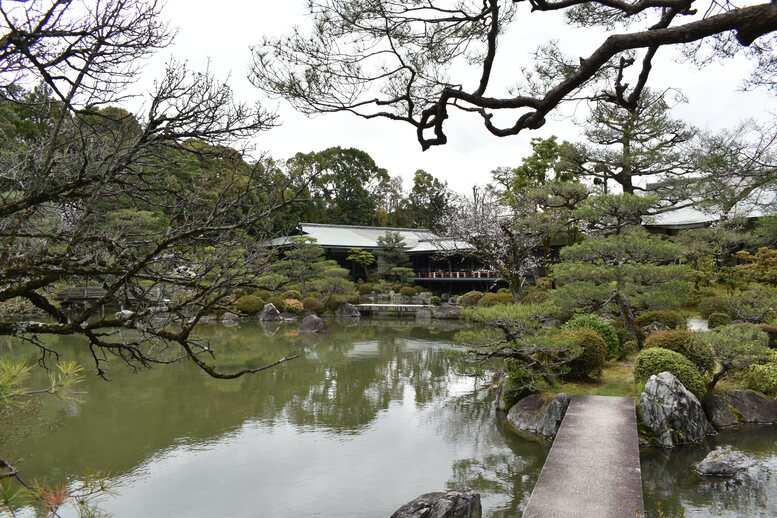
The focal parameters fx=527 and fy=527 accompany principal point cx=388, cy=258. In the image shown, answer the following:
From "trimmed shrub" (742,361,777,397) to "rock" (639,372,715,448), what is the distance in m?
1.38

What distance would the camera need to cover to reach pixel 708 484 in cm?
530

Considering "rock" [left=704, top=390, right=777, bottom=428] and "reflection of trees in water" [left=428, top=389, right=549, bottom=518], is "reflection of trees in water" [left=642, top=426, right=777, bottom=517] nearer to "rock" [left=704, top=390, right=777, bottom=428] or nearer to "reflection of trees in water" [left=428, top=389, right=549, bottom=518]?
"rock" [left=704, top=390, right=777, bottom=428]

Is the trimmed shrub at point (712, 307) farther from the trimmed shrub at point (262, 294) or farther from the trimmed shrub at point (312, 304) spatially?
the trimmed shrub at point (262, 294)

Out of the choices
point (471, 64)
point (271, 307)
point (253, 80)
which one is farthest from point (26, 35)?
point (271, 307)

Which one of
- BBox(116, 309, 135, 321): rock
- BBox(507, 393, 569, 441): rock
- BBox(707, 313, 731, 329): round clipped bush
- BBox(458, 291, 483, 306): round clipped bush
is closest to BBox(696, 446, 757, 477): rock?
BBox(507, 393, 569, 441): rock

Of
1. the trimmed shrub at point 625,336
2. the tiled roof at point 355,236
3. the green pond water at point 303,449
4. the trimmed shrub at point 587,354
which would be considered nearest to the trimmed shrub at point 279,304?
the tiled roof at point 355,236

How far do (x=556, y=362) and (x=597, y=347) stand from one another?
0.71 meters

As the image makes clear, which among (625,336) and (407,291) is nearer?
(625,336)

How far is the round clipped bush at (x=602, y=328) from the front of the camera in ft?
28.6

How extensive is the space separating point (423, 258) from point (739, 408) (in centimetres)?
2050

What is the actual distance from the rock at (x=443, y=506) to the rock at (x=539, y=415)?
2.64 m

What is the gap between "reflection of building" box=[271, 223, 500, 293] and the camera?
2327 cm

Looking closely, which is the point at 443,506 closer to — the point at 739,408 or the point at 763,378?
the point at 739,408

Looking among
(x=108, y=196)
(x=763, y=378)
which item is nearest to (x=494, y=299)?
(x=763, y=378)
